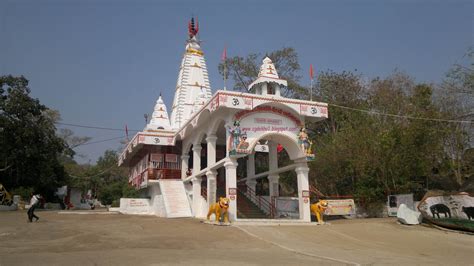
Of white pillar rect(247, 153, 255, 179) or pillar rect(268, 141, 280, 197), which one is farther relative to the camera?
white pillar rect(247, 153, 255, 179)

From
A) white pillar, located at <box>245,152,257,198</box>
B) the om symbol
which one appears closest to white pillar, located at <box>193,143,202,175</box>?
white pillar, located at <box>245,152,257,198</box>

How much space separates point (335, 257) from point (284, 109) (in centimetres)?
964

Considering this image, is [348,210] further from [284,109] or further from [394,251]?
[394,251]

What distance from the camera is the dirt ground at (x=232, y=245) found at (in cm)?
847

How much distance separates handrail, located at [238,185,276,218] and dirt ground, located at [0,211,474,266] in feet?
12.6

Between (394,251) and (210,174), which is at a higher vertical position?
(210,174)

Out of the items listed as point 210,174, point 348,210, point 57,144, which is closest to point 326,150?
point 348,210

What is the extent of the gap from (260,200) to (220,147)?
5832 mm

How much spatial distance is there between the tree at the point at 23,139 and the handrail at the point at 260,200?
1554cm

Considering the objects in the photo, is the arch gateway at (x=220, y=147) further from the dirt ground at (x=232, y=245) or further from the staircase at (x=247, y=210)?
the dirt ground at (x=232, y=245)

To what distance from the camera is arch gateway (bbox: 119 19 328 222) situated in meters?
17.0

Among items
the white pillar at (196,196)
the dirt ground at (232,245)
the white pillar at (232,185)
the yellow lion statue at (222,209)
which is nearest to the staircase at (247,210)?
the white pillar at (196,196)

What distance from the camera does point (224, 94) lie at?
1644 cm

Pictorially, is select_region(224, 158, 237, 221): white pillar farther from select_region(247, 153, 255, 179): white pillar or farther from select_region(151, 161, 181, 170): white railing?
select_region(151, 161, 181, 170): white railing
